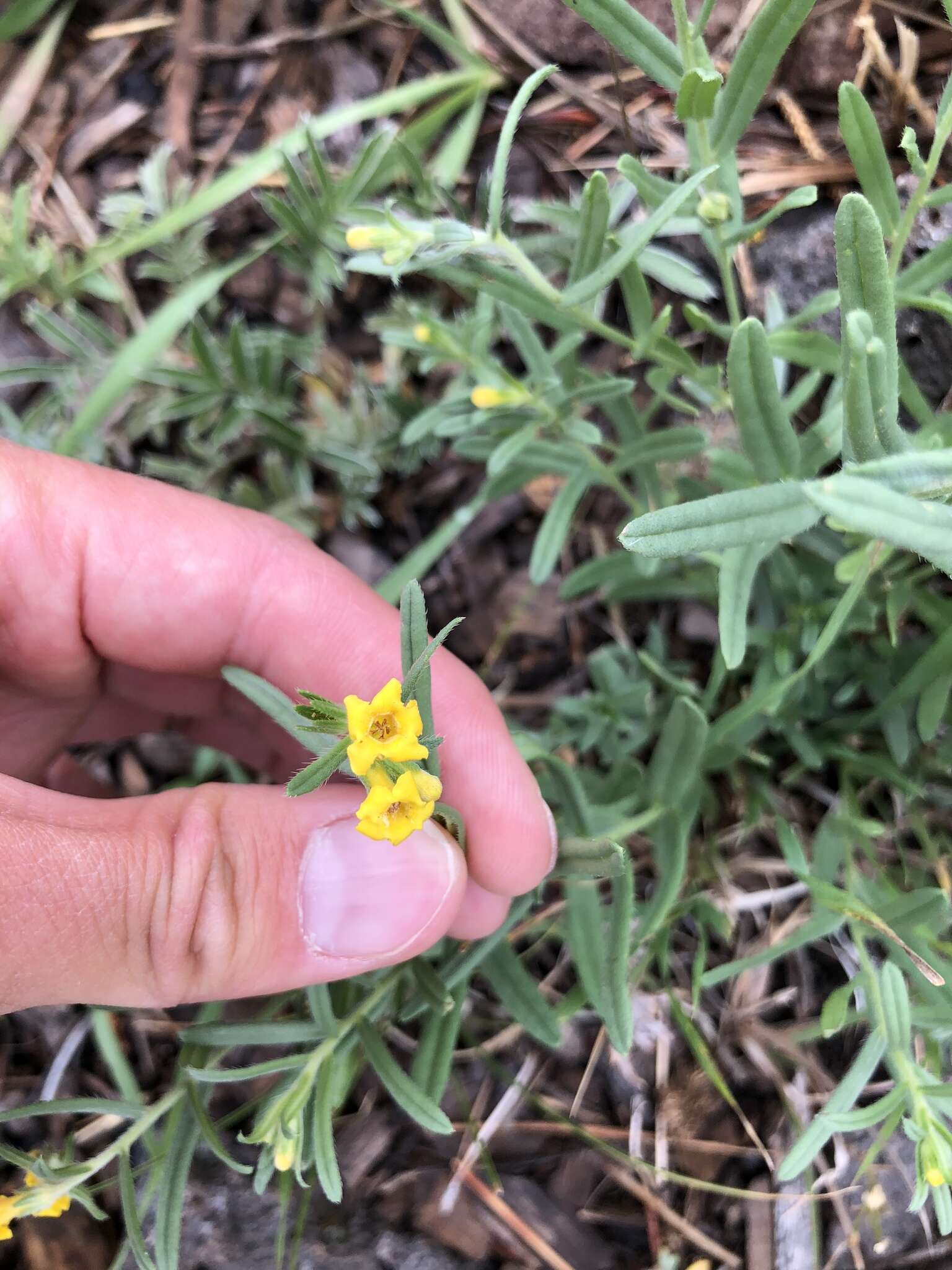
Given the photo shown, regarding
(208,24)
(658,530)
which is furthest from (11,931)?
(208,24)

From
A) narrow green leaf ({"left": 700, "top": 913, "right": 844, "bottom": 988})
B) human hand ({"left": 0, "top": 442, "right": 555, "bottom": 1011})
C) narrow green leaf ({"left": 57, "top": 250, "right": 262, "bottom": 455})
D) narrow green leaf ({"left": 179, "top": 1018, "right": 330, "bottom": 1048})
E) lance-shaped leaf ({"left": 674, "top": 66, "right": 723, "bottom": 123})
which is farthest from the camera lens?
narrow green leaf ({"left": 57, "top": 250, "right": 262, "bottom": 455})

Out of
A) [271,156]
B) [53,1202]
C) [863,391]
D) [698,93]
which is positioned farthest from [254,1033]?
[271,156]

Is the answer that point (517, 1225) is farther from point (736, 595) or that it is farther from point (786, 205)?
point (786, 205)

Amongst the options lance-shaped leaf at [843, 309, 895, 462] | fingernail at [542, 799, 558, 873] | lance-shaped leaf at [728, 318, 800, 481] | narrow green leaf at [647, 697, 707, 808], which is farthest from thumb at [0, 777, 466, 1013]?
lance-shaped leaf at [843, 309, 895, 462]

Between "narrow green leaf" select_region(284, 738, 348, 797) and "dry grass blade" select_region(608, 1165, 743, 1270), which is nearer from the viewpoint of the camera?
"narrow green leaf" select_region(284, 738, 348, 797)

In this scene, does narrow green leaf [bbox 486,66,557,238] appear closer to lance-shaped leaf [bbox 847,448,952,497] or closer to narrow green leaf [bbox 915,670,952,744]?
lance-shaped leaf [bbox 847,448,952,497]
